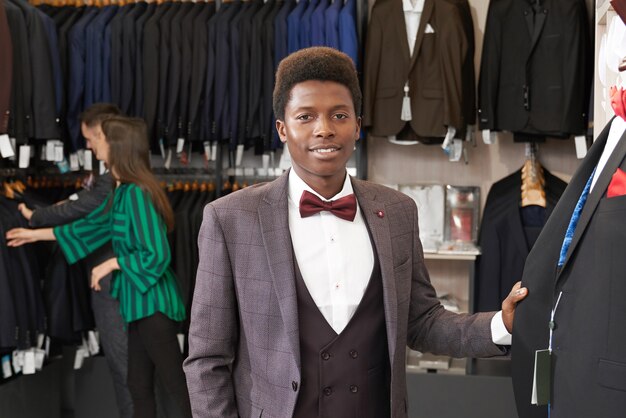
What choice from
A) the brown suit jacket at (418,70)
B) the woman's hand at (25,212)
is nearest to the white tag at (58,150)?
the woman's hand at (25,212)

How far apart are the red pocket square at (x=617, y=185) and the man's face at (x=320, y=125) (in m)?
0.61

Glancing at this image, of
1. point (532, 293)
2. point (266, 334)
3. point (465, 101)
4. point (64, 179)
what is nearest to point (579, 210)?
point (532, 293)

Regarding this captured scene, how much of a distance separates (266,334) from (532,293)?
0.62 meters

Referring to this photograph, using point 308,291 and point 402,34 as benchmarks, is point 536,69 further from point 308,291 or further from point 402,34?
point 308,291

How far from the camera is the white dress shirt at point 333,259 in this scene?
1.78 meters

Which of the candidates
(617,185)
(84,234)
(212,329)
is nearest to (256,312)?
(212,329)

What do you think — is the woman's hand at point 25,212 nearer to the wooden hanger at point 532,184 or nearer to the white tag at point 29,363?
the white tag at point 29,363

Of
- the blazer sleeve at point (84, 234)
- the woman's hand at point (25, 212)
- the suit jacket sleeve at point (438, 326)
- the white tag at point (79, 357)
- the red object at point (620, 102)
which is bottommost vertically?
the white tag at point (79, 357)

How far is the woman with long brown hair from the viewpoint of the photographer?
12.1 feet

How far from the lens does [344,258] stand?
182 centimetres

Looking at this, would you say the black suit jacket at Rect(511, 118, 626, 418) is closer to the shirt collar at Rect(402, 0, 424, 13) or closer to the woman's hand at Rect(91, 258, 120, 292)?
the woman's hand at Rect(91, 258, 120, 292)

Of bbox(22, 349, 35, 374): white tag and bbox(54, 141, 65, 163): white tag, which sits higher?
bbox(54, 141, 65, 163): white tag

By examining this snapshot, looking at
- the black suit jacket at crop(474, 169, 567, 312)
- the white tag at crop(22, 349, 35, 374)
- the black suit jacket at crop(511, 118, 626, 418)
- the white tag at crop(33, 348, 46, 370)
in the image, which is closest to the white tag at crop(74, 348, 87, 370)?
the white tag at crop(33, 348, 46, 370)

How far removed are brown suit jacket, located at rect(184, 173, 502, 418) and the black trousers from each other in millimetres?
1931
